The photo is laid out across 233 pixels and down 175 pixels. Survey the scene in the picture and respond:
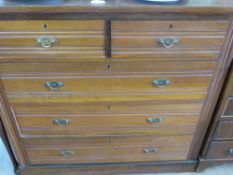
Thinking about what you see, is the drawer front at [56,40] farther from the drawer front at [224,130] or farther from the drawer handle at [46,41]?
the drawer front at [224,130]

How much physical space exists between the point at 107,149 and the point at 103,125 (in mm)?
187

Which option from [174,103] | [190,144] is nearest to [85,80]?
[174,103]

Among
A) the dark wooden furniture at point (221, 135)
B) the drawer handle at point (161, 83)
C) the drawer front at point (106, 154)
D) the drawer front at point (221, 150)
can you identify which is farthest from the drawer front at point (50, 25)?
the drawer front at point (221, 150)

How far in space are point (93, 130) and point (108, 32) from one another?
53 centimetres

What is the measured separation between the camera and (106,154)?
135 cm

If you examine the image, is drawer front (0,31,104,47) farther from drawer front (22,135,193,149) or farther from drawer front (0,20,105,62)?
drawer front (22,135,193,149)

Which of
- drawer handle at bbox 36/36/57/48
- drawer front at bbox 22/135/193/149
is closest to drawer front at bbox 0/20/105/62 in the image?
drawer handle at bbox 36/36/57/48

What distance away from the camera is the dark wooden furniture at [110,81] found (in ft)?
2.76

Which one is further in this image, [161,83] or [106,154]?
[106,154]

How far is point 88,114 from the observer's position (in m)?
1.15

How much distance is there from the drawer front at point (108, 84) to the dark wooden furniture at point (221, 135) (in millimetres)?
118

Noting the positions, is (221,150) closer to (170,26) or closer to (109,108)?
(109,108)

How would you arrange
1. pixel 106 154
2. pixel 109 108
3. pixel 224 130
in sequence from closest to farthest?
pixel 109 108 < pixel 224 130 < pixel 106 154

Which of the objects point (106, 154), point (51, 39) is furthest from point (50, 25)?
point (106, 154)
